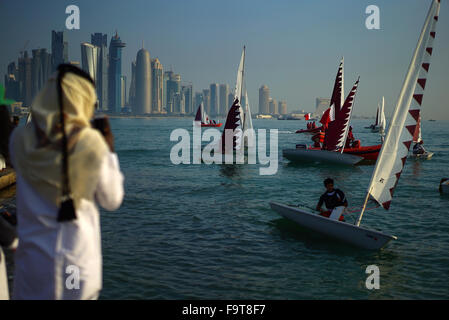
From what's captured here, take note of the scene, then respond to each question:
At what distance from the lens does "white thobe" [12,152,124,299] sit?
268 cm

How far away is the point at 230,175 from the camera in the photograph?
28.3 metres

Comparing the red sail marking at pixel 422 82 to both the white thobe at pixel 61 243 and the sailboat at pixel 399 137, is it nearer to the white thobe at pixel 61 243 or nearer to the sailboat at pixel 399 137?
Answer: the sailboat at pixel 399 137

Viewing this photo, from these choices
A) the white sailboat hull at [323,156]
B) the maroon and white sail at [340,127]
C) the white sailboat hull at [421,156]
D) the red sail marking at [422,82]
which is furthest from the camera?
the white sailboat hull at [421,156]

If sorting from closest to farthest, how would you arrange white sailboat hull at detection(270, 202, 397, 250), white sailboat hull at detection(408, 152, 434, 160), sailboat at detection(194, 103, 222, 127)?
white sailboat hull at detection(270, 202, 397, 250) → white sailboat hull at detection(408, 152, 434, 160) → sailboat at detection(194, 103, 222, 127)

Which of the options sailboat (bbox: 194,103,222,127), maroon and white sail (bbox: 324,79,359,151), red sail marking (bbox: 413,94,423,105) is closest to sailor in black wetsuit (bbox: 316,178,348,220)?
red sail marking (bbox: 413,94,423,105)

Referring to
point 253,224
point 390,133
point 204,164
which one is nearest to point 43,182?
point 390,133

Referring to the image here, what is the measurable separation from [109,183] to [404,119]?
27.3 ft

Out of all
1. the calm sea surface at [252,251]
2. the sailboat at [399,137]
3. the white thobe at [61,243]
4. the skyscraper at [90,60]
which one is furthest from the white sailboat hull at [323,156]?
the white thobe at [61,243]

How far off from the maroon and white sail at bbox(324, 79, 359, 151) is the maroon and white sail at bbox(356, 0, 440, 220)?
2036 cm

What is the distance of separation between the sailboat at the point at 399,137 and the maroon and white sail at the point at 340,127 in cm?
1997

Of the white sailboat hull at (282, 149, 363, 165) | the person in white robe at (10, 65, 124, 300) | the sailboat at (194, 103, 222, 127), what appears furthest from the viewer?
the sailboat at (194, 103, 222, 127)

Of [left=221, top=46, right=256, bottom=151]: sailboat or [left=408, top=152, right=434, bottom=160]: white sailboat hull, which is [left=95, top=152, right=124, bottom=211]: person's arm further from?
[left=408, top=152, right=434, bottom=160]: white sailboat hull

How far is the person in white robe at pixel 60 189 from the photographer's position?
2.59m
